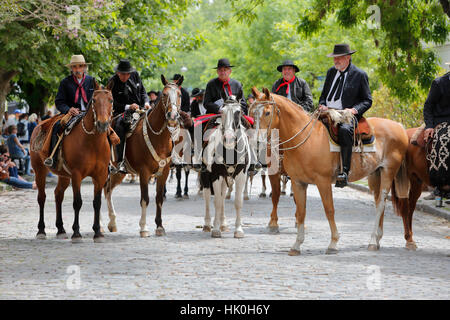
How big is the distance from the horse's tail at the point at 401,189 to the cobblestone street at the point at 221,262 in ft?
2.05

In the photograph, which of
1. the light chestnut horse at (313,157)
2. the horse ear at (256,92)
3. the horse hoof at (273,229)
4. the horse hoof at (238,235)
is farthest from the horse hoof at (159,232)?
the horse ear at (256,92)

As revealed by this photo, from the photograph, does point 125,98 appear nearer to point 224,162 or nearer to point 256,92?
point 224,162

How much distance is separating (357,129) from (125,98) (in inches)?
183

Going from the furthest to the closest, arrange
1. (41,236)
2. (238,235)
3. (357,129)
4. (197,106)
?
(197,106) → (238,235) → (41,236) → (357,129)

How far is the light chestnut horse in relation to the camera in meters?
10.5

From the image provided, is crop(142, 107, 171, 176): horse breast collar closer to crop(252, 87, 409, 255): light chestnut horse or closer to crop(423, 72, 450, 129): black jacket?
crop(252, 87, 409, 255): light chestnut horse

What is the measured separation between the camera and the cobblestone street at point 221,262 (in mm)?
7652

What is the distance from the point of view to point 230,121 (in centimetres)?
1192

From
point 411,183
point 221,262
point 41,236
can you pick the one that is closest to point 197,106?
point 41,236

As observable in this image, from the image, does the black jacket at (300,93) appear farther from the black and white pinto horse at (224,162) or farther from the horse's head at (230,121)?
the horse's head at (230,121)
